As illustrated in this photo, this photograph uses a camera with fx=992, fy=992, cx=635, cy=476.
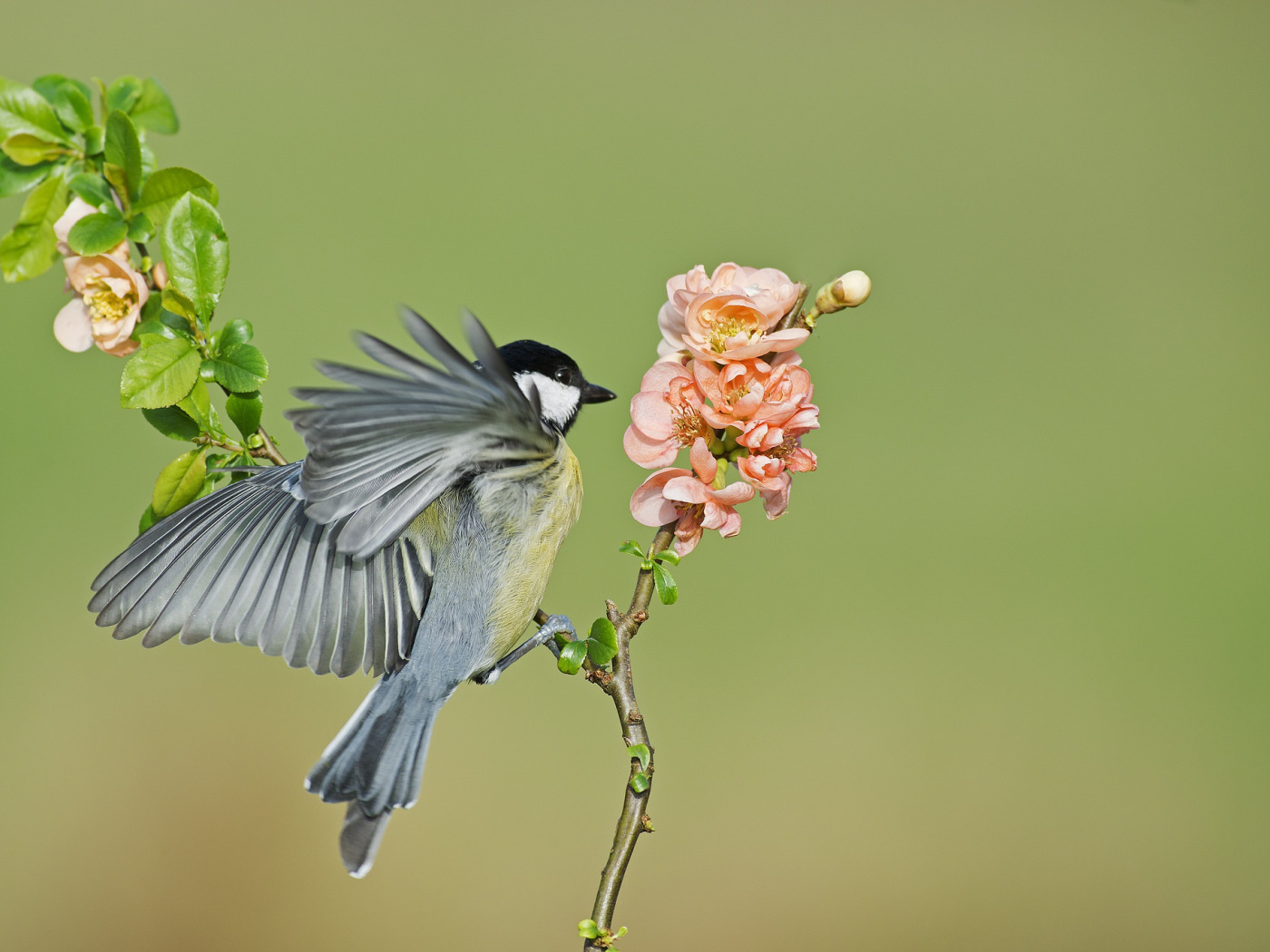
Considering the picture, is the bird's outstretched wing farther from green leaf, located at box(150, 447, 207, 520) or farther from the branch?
the branch

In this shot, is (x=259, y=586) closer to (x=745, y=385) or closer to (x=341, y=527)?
(x=341, y=527)

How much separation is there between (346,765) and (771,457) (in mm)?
449

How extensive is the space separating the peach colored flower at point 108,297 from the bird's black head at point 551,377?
336mm

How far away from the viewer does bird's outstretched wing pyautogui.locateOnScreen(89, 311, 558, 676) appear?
23.0 inches

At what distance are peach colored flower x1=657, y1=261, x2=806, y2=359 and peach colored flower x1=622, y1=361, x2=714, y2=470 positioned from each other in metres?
0.03

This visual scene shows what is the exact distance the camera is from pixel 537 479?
2.74 ft

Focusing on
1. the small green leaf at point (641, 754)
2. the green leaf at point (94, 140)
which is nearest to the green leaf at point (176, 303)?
the green leaf at point (94, 140)

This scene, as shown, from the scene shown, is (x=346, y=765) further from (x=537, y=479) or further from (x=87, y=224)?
(x=87, y=224)

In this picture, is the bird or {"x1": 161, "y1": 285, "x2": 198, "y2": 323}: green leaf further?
{"x1": 161, "y1": 285, "x2": 198, "y2": 323}: green leaf

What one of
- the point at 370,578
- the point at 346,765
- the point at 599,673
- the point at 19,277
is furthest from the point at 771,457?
the point at 19,277

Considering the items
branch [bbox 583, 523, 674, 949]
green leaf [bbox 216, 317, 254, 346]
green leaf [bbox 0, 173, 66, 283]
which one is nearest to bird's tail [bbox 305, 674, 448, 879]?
branch [bbox 583, 523, 674, 949]

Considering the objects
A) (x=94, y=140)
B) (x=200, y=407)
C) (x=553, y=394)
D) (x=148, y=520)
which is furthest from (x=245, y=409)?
(x=553, y=394)

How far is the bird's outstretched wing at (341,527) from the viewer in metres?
0.58

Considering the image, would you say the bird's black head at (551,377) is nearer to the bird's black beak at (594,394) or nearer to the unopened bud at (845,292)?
the bird's black beak at (594,394)
